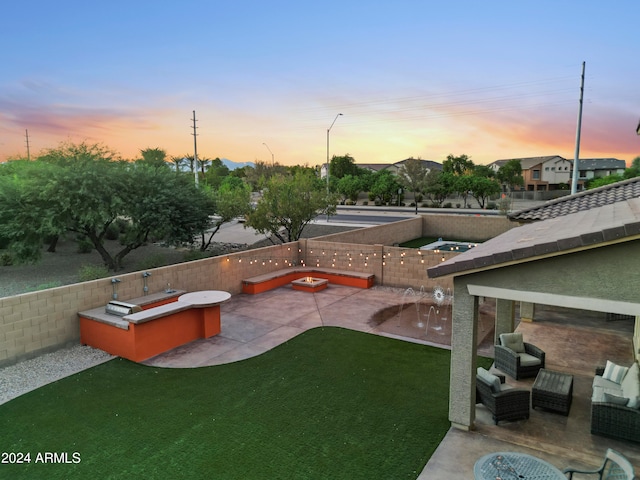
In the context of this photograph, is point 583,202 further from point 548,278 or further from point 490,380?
point 548,278

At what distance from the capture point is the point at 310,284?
651 inches

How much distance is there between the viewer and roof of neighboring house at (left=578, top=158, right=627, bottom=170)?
9757 centimetres

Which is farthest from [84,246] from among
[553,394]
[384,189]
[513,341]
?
[384,189]

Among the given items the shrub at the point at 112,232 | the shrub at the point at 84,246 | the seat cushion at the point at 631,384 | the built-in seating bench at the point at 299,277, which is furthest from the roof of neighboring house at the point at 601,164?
the seat cushion at the point at 631,384

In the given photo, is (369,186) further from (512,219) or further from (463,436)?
(463,436)

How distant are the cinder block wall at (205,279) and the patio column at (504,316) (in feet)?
18.9

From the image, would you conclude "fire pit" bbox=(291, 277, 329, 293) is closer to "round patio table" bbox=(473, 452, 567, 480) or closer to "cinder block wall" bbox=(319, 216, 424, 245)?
"cinder block wall" bbox=(319, 216, 424, 245)

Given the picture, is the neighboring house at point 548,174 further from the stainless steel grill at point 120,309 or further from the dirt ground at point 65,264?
the stainless steel grill at point 120,309

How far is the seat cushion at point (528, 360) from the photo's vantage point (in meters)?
8.48

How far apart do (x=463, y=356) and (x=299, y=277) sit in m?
12.0

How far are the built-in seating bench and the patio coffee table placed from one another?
969 cm

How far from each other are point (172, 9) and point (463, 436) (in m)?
21.2

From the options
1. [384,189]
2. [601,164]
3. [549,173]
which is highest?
[601,164]

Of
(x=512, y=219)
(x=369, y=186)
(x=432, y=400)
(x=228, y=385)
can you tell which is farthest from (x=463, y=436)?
(x=369, y=186)
